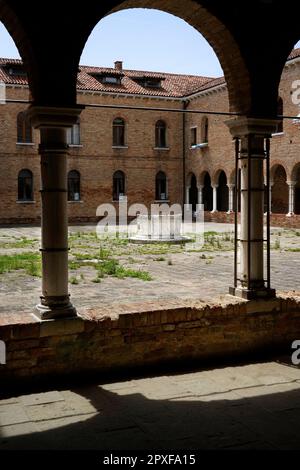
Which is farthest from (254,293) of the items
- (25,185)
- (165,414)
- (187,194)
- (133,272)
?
(187,194)

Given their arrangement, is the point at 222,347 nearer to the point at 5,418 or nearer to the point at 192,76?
the point at 5,418

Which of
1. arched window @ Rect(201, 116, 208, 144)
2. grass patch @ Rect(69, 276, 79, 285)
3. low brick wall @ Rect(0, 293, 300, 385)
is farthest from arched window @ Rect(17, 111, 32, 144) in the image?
low brick wall @ Rect(0, 293, 300, 385)

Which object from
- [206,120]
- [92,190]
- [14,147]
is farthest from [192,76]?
[14,147]

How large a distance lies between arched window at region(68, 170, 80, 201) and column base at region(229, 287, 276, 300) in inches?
1011

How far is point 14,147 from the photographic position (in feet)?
97.6

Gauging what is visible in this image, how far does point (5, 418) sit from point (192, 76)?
1390 inches

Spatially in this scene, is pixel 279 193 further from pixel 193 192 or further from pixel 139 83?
A: pixel 139 83

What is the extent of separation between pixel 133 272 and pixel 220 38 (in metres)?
6.83

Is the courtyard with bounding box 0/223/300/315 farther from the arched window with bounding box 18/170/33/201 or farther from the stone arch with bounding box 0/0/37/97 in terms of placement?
the arched window with bounding box 18/170/33/201

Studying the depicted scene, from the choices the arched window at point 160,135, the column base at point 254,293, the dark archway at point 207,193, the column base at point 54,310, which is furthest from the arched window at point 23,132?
the column base at point 54,310

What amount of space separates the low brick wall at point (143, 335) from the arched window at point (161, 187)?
2753 cm

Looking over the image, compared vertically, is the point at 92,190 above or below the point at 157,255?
above
